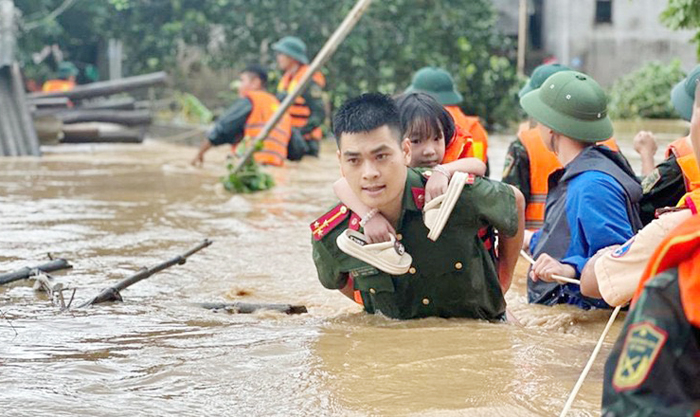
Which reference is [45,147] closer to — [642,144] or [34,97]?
[34,97]

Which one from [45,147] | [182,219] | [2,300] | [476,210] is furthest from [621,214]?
[45,147]

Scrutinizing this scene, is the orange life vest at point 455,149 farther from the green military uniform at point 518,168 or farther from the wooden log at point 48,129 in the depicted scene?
the wooden log at point 48,129

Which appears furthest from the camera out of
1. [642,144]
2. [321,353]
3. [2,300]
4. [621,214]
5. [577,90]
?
Answer: [642,144]

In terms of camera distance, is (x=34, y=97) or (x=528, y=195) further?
(x=34, y=97)

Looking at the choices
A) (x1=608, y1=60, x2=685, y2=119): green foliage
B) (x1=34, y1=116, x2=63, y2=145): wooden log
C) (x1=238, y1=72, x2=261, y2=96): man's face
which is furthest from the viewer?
(x1=608, y1=60, x2=685, y2=119): green foliage

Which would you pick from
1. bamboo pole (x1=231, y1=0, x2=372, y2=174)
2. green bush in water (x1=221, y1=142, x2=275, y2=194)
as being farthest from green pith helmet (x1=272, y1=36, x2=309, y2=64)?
green bush in water (x1=221, y1=142, x2=275, y2=194)

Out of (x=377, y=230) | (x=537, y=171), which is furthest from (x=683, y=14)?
(x=377, y=230)

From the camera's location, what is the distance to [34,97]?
1856 cm

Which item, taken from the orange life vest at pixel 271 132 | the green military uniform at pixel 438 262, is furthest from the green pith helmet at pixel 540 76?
the orange life vest at pixel 271 132

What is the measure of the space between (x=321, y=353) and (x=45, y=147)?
562 inches

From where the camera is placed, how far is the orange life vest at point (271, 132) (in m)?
14.4

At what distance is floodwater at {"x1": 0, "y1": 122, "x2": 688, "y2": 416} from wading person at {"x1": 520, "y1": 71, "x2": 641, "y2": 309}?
1.44ft

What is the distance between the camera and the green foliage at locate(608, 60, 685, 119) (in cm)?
2744

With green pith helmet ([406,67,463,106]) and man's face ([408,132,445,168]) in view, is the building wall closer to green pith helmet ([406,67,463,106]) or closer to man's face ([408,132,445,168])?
green pith helmet ([406,67,463,106])
